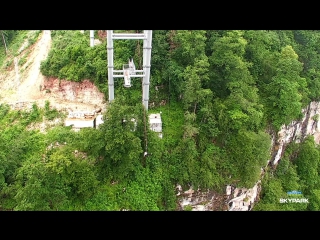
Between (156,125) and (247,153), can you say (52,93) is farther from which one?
(247,153)

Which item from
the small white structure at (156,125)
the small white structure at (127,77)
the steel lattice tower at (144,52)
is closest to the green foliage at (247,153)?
the small white structure at (156,125)

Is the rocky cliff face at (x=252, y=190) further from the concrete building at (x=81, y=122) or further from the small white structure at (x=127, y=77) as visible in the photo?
the small white structure at (x=127, y=77)

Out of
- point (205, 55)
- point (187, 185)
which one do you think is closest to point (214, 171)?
point (187, 185)

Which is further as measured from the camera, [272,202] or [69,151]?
[272,202]

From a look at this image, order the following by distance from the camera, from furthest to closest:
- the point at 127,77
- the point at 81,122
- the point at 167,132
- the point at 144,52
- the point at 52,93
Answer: the point at 52,93, the point at 167,132, the point at 81,122, the point at 127,77, the point at 144,52

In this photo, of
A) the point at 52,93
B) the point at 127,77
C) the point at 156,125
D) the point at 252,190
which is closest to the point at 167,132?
the point at 156,125

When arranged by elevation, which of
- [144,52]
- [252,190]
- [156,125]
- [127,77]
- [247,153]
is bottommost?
[252,190]

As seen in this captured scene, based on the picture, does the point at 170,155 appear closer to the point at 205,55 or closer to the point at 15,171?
the point at 205,55

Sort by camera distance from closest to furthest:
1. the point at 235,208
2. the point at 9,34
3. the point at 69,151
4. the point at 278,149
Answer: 1. the point at 69,151
2. the point at 235,208
3. the point at 278,149
4. the point at 9,34
